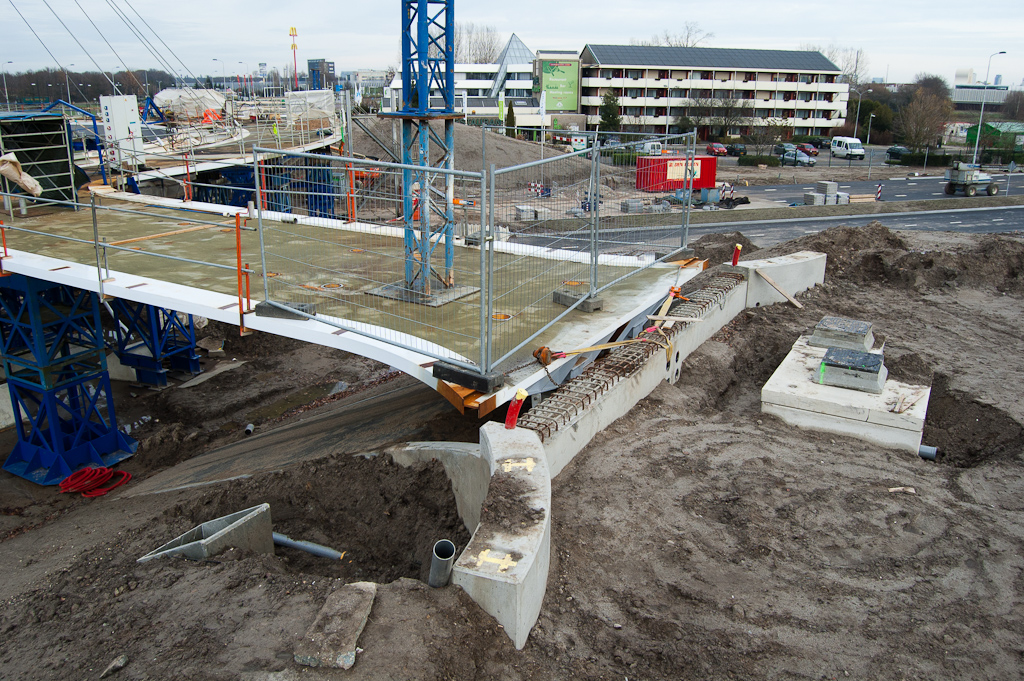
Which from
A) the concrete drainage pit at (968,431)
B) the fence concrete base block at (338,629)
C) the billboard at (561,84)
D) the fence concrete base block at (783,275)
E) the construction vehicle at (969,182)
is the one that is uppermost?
the billboard at (561,84)

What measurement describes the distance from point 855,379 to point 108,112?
20520mm

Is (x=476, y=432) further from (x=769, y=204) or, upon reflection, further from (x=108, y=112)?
(x=769, y=204)

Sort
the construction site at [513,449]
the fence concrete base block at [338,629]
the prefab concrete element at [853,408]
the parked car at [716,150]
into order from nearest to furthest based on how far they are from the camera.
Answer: the fence concrete base block at [338,629], the construction site at [513,449], the prefab concrete element at [853,408], the parked car at [716,150]

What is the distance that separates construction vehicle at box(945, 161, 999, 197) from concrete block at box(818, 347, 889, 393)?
1333 inches

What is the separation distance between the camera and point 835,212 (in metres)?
31.1

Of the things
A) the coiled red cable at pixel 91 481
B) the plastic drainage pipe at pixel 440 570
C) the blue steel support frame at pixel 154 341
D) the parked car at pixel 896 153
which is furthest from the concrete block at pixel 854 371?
the parked car at pixel 896 153

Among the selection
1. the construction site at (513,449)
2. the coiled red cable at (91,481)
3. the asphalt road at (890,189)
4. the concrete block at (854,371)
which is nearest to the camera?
the construction site at (513,449)

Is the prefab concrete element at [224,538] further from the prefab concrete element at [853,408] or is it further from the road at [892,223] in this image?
the road at [892,223]

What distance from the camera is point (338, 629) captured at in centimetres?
435

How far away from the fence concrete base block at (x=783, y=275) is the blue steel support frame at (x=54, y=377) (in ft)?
38.2

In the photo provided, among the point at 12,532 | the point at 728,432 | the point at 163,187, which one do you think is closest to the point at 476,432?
the point at 728,432

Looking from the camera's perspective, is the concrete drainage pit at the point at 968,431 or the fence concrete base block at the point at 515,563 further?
the concrete drainage pit at the point at 968,431

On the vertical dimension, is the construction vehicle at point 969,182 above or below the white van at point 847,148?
below

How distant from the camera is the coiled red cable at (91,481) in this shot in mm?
12297
